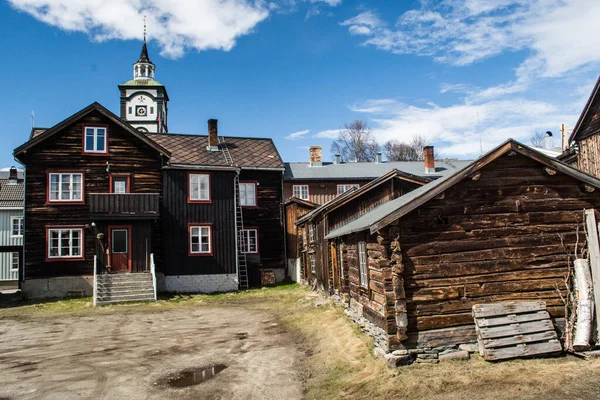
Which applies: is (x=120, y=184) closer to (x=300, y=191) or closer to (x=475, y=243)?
(x=300, y=191)

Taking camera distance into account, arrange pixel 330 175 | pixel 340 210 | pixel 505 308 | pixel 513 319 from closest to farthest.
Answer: pixel 513 319 < pixel 505 308 < pixel 340 210 < pixel 330 175

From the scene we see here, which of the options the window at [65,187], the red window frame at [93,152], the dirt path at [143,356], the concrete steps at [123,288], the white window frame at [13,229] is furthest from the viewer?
the white window frame at [13,229]

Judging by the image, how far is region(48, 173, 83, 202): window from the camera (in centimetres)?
2439

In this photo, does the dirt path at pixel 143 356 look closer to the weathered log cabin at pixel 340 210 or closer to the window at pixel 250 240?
the weathered log cabin at pixel 340 210

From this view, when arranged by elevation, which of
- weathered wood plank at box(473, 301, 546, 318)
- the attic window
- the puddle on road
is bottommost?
the puddle on road

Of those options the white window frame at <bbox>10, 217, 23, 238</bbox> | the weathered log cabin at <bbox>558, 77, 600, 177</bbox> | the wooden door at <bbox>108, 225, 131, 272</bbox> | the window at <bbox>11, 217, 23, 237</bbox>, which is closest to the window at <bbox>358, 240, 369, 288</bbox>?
the weathered log cabin at <bbox>558, 77, 600, 177</bbox>

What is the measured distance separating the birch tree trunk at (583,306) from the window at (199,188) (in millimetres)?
19897

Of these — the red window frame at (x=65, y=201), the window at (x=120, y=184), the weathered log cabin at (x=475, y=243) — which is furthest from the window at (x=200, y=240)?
the weathered log cabin at (x=475, y=243)

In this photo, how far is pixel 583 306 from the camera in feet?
34.0

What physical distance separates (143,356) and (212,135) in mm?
21332

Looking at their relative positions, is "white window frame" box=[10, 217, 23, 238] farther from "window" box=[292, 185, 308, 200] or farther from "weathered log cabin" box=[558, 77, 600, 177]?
"weathered log cabin" box=[558, 77, 600, 177]

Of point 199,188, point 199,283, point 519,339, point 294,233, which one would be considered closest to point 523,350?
point 519,339

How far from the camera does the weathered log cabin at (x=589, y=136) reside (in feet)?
65.2

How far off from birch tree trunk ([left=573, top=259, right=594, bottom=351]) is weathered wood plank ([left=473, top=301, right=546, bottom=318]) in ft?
2.49
